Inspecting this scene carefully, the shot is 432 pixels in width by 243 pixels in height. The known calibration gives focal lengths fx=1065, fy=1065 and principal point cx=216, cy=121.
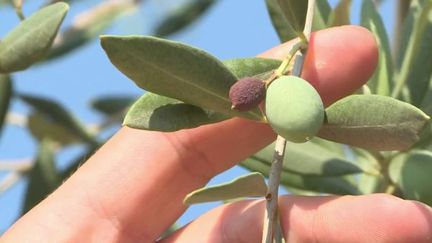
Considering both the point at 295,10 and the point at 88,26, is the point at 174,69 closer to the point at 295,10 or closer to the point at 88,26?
the point at 295,10

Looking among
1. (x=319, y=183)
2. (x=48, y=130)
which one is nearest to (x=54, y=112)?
(x=48, y=130)

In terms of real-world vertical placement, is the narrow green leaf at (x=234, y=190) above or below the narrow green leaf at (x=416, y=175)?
above

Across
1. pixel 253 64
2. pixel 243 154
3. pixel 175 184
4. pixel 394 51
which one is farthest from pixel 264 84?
pixel 394 51

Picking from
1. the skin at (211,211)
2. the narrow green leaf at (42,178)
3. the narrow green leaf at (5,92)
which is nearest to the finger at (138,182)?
the skin at (211,211)

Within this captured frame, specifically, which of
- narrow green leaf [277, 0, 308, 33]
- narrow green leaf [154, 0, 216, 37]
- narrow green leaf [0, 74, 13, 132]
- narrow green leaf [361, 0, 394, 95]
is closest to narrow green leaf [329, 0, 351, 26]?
narrow green leaf [361, 0, 394, 95]

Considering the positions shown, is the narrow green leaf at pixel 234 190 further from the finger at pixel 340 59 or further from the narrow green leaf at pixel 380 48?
the narrow green leaf at pixel 380 48
